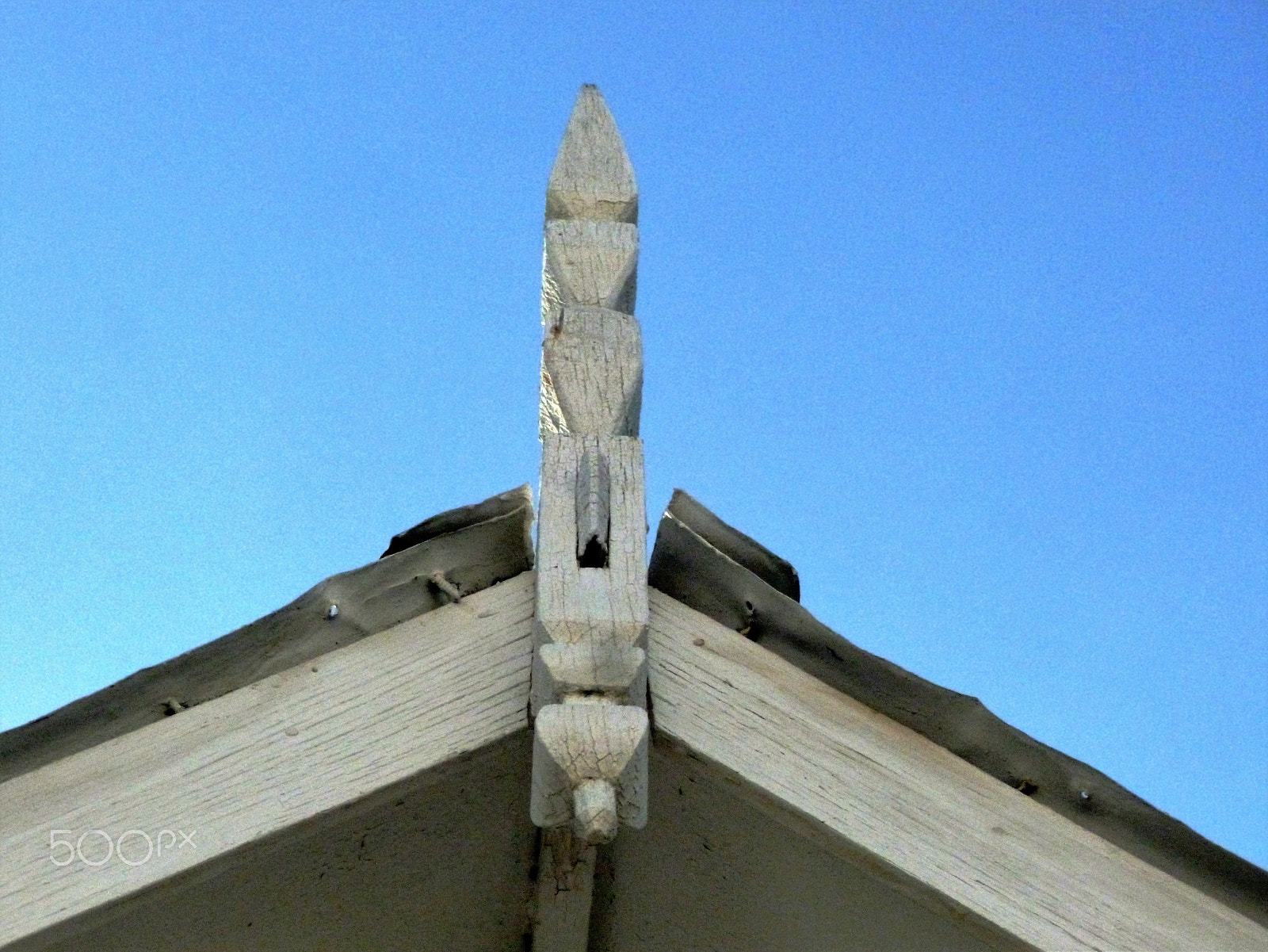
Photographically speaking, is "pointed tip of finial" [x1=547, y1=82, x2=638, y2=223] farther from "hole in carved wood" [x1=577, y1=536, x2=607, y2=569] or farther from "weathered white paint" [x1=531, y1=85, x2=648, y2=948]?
"hole in carved wood" [x1=577, y1=536, x2=607, y2=569]

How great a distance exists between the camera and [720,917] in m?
1.99

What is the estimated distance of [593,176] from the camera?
2311mm

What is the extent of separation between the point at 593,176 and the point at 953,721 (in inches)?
38.0

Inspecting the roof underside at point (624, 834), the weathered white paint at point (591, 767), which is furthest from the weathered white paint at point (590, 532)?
the roof underside at point (624, 834)

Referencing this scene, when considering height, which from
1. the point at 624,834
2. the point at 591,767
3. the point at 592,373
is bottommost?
the point at 591,767

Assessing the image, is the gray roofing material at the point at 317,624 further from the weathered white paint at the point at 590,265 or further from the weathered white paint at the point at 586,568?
the weathered white paint at the point at 590,265

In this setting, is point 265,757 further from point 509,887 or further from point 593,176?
point 593,176

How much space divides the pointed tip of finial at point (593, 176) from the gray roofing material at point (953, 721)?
1.85ft

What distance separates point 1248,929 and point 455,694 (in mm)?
974

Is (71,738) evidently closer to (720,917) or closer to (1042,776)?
(720,917)

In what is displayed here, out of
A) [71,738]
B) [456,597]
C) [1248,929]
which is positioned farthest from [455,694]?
[1248,929]

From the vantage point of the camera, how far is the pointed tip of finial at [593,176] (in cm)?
227

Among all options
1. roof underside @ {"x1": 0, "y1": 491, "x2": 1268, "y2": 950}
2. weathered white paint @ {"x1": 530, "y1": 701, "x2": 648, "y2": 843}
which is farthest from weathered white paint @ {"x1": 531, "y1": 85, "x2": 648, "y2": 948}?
roof underside @ {"x1": 0, "y1": 491, "x2": 1268, "y2": 950}

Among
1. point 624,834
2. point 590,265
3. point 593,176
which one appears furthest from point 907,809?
point 593,176
